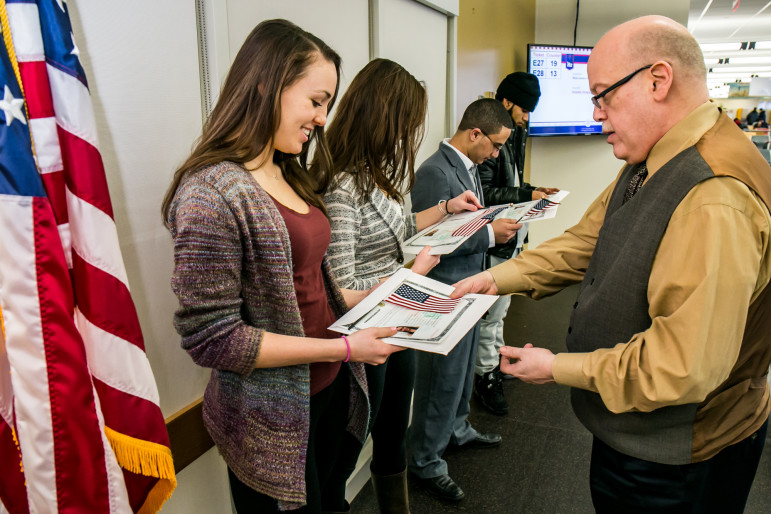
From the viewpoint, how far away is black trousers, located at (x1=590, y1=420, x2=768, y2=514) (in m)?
1.07

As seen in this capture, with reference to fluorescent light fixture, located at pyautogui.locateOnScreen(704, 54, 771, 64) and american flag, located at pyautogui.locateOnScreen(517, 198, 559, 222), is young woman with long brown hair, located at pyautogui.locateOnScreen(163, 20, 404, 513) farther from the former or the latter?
Answer: fluorescent light fixture, located at pyautogui.locateOnScreen(704, 54, 771, 64)

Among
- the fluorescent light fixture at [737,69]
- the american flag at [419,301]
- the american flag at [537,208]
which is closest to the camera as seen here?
the american flag at [419,301]

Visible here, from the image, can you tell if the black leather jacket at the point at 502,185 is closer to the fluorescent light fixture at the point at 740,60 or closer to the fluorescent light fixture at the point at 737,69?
the fluorescent light fixture at the point at 740,60

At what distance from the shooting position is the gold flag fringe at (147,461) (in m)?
1.00

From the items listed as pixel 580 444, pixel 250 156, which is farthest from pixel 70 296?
pixel 580 444

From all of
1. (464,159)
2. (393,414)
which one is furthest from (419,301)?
(464,159)

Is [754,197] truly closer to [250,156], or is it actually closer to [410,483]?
[250,156]

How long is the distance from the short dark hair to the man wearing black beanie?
0.40 meters

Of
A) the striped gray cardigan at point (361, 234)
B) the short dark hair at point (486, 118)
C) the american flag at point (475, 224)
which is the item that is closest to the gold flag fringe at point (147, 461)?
the striped gray cardigan at point (361, 234)

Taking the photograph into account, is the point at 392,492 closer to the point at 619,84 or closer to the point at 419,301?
the point at 419,301

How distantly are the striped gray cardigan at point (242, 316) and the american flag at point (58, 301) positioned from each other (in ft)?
0.45

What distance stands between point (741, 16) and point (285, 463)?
8.95 m

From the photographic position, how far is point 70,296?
36.1 inches

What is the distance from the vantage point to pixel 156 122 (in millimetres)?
1201
